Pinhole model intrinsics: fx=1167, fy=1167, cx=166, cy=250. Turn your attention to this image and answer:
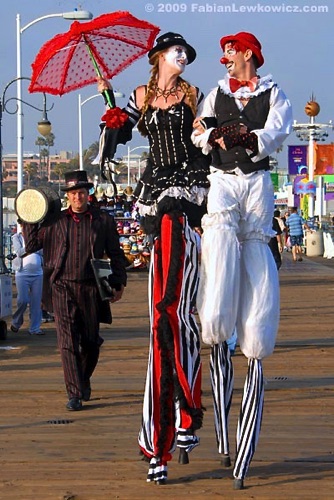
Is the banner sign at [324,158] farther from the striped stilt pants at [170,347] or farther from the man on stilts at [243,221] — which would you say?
the man on stilts at [243,221]

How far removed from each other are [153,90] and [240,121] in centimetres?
67

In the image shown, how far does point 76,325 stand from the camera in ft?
29.6

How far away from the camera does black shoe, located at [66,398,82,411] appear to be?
8.51 m

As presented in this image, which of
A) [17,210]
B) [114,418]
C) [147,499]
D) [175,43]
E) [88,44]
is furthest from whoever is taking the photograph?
[17,210]

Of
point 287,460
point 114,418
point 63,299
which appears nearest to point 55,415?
point 114,418

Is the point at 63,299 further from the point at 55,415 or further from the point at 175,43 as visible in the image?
the point at 175,43

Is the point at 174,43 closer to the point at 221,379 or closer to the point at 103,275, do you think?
the point at 221,379

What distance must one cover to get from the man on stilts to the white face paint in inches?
15.3

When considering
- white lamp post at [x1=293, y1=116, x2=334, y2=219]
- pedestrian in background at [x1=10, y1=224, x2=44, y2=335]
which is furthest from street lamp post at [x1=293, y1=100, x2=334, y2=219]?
pedestrian in background at [x1=10, y1=224, x2=44, y2=335]

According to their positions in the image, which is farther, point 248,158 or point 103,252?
point 103,252

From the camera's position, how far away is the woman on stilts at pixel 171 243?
6.02 m

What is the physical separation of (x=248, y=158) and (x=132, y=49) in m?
1.87

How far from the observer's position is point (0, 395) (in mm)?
9305

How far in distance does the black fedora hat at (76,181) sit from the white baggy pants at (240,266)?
10.9 feet
